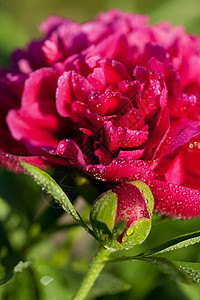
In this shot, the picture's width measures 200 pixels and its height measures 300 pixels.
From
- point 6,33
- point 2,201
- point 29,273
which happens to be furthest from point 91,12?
point 29,273

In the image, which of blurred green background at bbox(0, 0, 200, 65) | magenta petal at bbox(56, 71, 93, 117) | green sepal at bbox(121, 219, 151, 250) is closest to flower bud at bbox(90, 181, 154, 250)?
green sepal at bbox(121, 219, 151, 250)

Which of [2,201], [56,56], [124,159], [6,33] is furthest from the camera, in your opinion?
[6,33]

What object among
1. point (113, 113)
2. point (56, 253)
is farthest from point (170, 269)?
point (56, 253)

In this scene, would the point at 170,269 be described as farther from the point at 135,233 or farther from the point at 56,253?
the point at 56,253

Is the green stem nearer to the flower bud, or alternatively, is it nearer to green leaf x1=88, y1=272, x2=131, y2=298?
the flower bud

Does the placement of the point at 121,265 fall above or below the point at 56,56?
below

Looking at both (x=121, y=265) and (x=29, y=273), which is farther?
(x=121, y=265)

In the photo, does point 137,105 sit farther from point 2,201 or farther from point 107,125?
point 2,201
